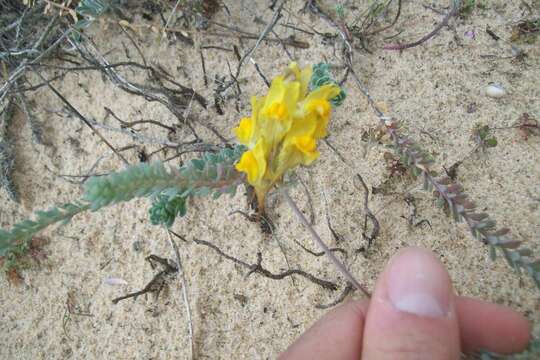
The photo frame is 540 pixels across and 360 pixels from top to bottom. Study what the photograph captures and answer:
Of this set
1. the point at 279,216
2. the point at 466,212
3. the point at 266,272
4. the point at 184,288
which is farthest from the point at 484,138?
the point at 184,288

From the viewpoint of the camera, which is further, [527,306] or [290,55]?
[290,55]

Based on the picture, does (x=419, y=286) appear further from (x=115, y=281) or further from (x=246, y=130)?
(x=115, y=281)

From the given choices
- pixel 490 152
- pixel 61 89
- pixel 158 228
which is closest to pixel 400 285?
pixel 490 152

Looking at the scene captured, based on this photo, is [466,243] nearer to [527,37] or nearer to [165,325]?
[527,37]

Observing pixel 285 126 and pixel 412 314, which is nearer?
pixel 412 314

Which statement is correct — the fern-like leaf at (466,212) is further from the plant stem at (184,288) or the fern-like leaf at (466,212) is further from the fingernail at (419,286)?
the plant stem at (184,288)

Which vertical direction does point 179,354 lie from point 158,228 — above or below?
below
